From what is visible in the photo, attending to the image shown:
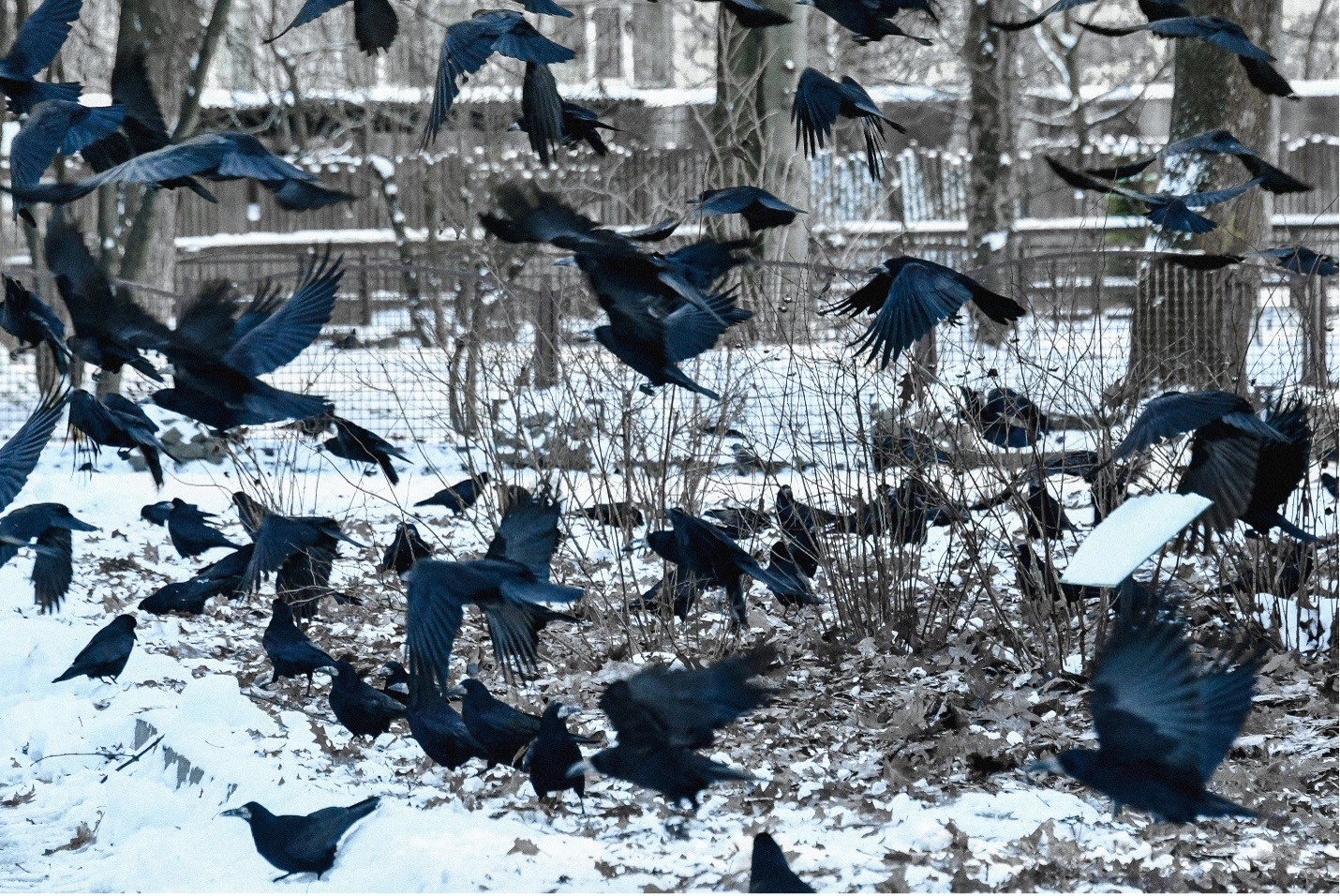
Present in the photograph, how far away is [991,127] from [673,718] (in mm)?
11098

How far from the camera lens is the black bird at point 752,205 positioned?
3500 mm

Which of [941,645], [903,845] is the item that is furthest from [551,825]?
[941,645]

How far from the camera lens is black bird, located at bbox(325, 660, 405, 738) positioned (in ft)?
12.7

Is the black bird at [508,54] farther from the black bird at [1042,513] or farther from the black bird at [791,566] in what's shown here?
the black bird at [1042,513]

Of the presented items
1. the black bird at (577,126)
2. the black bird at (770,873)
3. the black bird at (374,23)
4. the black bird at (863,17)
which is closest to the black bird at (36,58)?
the black bird at (374,23)

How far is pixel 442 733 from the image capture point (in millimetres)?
3504

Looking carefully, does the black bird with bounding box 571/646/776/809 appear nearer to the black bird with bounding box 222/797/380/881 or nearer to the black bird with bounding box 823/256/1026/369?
the black bird with bounding box 222/797/380/881

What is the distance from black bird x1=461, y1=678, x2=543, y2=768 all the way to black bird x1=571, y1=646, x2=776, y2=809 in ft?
2.13

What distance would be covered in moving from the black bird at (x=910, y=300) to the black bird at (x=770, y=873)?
112 cm

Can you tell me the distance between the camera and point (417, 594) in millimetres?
2807

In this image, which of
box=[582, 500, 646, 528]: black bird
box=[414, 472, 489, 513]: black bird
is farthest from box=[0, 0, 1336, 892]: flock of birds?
box=[414, 472, 489, 513]: black bird

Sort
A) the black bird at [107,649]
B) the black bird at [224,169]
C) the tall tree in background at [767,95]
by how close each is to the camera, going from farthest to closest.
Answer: the tall tree in background at [767,95] → the black bird at [107,649] → the black bird at [224,169]

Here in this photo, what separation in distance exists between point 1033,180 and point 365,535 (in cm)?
1515

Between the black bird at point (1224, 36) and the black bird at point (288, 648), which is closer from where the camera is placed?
the black bird at point (1224, 36)
